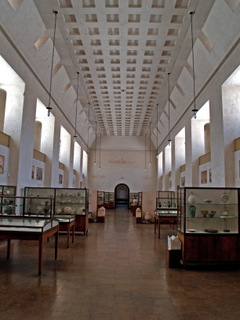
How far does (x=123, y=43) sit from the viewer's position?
36.5ft

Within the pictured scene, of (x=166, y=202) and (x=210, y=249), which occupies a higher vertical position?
(x=166, y=202)

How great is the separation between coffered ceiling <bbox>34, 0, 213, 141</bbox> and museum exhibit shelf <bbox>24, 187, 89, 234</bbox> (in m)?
6.76

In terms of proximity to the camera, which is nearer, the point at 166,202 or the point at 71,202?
the point at 71,202

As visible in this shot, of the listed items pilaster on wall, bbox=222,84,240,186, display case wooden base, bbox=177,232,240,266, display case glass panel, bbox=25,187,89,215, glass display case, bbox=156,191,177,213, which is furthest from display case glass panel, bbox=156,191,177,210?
display case wooden base, bbox=177,232,240,266

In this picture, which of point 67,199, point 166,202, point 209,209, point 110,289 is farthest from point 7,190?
point 166,202

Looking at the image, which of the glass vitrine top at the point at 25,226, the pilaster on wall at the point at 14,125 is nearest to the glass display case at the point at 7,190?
the pilaster on wall at the point at 14,125

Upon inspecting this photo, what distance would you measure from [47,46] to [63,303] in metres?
10.2

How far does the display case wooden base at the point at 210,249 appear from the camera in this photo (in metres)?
5.91

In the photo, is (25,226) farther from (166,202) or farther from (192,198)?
(166,202)

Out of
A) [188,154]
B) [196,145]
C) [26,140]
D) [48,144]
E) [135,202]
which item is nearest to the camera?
[26,140]

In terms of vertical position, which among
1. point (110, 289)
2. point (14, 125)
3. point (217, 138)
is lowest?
point (110, 289)

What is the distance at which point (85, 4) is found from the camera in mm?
8898

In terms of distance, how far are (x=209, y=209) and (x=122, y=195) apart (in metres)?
24.4

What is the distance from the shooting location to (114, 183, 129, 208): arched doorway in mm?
30391
